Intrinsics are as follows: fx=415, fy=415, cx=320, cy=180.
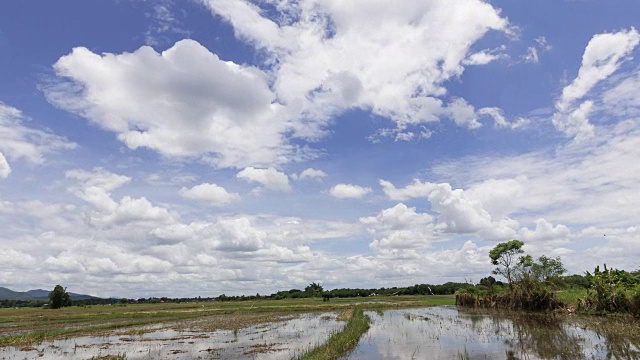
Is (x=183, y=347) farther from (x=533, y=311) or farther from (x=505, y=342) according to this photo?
(x=533, y=311)

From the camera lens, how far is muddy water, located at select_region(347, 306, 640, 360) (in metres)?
16.3

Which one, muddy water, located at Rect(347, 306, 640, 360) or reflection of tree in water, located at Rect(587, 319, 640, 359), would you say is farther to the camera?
muddy water, located at Rect(347, 306, 640, 360)

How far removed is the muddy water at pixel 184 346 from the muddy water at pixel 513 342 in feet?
13.3

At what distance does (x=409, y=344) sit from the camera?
20859 mm

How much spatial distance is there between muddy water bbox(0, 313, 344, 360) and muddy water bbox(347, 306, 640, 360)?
13.3 ft

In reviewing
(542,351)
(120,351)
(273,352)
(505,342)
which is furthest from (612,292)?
(120,351)

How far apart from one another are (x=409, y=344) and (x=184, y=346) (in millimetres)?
12112

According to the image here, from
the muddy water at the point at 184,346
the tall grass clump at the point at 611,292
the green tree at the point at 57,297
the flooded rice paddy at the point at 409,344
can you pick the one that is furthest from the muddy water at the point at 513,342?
the green tree at the point at 57,297

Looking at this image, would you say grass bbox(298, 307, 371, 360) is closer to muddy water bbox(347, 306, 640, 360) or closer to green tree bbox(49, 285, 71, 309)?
muddy water bbox(347, 306, 640, 360)

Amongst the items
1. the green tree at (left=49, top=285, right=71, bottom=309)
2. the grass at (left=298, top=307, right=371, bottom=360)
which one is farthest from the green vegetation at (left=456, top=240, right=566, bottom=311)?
the green tree at (left=49, top=285, right=71, bottom=309)

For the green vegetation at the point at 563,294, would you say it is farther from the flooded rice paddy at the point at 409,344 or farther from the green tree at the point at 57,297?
the green tree at the point at 57,297

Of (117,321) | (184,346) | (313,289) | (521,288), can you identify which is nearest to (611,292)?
(521,288)

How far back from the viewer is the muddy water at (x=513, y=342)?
16.3 metres

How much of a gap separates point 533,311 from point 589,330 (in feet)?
53.0
